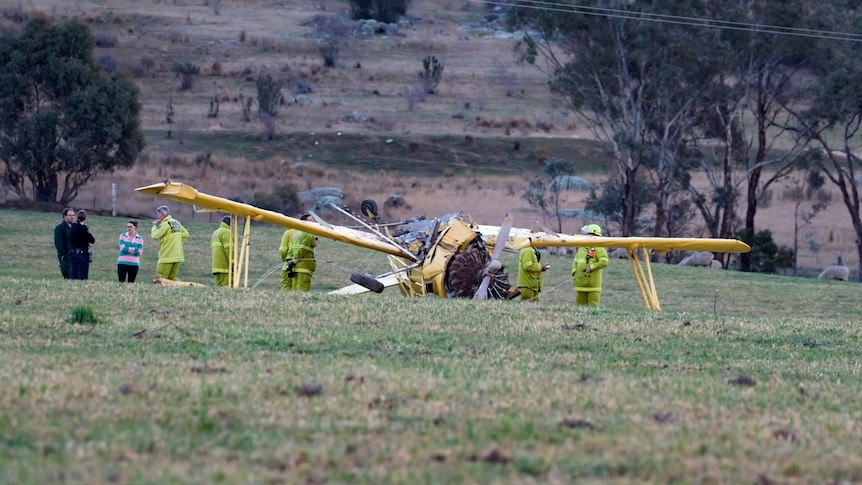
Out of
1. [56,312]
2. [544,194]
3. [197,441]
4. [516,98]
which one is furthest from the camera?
[516,98]

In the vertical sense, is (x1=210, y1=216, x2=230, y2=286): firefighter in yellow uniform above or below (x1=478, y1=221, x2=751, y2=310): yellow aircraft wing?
below

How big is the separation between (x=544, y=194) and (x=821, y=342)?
39818mm

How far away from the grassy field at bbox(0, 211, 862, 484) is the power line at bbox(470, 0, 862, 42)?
101 feet

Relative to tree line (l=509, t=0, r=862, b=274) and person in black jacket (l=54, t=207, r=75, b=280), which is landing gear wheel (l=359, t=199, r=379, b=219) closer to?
person in black jacket (l=54, t=207, r=75, b=280)

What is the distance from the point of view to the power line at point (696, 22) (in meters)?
45.2

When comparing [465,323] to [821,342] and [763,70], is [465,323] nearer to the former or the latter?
[821,342]

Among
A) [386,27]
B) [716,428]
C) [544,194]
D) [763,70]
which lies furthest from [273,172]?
[716,428]

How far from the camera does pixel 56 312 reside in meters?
13.2

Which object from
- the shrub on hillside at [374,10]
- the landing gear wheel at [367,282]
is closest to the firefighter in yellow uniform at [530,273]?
the landing gear wheel at [367,282]

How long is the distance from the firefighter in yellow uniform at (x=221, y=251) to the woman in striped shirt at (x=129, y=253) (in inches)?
53.5

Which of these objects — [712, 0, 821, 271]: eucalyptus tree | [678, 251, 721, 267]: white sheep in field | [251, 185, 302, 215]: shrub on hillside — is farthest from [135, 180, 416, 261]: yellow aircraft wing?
[251, 185, 302, 215]: shrub on hillside

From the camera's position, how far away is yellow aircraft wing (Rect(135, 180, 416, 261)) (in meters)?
19.7

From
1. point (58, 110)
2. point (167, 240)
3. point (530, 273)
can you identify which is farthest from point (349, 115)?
point (530, 273)

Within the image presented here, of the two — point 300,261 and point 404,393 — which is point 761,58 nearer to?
point 300,261
